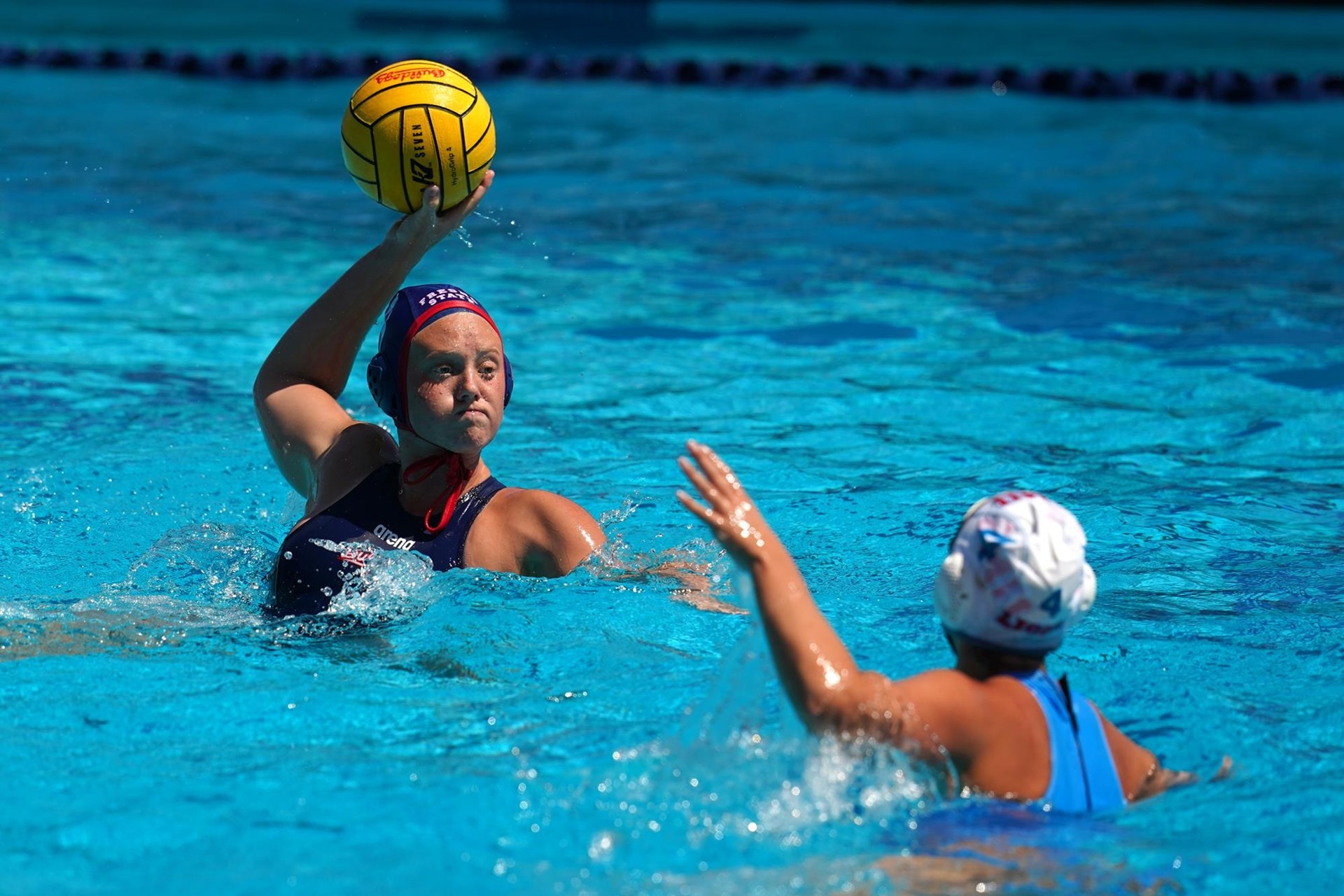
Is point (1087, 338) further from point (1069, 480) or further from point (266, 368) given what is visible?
point (266, 368)

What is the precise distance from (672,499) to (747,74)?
10.2 meters

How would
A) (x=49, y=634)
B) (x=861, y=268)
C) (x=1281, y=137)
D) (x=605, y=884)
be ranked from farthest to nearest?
(x=1281, y=137), (x=861, y=268), (x=49, y=634), (x=605, y=884)

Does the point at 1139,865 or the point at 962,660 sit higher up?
the point at 962,660

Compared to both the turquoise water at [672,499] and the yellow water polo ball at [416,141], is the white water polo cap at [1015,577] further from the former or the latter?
the yellow water polo ball at [416,141]

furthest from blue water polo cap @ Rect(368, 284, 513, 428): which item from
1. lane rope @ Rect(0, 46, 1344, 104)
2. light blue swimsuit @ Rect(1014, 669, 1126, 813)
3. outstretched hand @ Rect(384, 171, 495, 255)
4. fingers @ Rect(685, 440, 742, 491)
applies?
lane rope @ Rect(0, 46, 1344, 104)

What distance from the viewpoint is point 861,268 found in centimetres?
834

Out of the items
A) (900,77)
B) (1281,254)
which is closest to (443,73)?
(1281,254)

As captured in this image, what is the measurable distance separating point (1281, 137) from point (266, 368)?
1010cm

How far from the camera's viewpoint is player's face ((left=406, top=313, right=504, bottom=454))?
11.8ft

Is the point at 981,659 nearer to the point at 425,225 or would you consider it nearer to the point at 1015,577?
the point at 1015,577

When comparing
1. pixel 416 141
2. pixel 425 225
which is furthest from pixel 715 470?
pixel 416 141

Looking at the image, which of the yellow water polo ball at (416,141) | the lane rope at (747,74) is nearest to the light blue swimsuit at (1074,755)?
the yellow water polo ball at (416,141)

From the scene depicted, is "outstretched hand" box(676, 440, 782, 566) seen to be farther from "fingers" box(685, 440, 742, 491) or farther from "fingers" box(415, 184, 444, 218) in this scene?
"fingers" box(415, 184, 444, 218)

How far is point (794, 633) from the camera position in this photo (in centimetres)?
257
